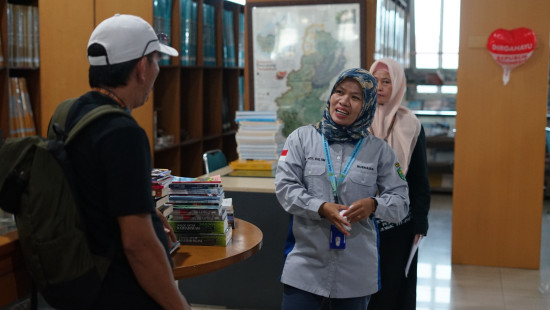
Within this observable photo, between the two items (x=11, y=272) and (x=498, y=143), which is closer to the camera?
(x=11, y=272)

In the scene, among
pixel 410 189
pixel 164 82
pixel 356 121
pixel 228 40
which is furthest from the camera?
pixel 228 40

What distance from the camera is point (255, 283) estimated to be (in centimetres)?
422

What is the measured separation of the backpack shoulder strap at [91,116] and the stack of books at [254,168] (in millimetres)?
2838

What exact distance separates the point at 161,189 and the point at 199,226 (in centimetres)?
20

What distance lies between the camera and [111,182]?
1643 millimetres

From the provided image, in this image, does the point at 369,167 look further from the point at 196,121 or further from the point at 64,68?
the point at 196,121

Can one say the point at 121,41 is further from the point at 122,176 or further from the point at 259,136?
the point at 259,136

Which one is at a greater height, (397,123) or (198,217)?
(397,123)

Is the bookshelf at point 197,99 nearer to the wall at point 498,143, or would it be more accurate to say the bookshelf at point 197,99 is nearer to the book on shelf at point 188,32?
the book on shelf at point 188,32

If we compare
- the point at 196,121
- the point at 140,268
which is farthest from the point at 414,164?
the point at 196,121

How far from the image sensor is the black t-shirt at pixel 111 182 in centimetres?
164

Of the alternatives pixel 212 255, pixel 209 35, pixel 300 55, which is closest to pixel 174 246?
pixel 212 255

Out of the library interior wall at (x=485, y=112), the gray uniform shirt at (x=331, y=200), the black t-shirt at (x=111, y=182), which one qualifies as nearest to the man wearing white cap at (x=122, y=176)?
the black t-shirt at (x=111, y=182)

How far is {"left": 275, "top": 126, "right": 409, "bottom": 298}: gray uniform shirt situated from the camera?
2.53 m
